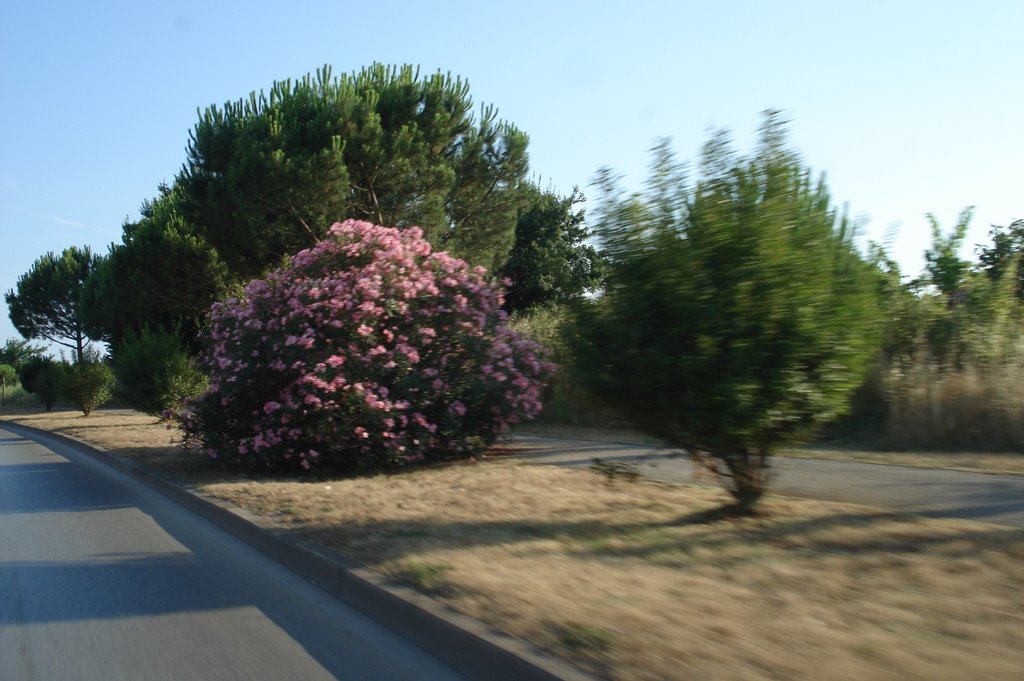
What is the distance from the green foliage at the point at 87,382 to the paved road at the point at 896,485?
27.3 metres

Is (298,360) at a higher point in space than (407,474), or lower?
higher

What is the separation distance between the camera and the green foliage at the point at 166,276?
27.0m

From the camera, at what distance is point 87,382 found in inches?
1325

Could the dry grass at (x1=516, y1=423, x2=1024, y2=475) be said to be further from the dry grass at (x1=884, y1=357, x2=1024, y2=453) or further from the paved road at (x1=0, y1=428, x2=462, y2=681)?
the paved road at (x1=0, y1=428, x2=462, y2=681)

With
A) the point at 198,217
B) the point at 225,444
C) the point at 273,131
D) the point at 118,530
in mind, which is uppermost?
the point at 273,131

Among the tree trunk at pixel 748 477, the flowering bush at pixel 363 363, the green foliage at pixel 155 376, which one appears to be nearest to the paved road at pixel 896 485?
the tree trunk at pixel 748 477

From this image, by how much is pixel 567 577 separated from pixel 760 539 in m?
1.79

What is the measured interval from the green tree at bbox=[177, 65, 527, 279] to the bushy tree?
571 inches

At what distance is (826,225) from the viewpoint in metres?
6.83

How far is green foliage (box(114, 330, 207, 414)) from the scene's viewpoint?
23.2 m

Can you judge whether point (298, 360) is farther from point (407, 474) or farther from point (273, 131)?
point (273, 131)

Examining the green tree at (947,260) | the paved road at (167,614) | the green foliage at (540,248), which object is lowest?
the paved road at (167,614)

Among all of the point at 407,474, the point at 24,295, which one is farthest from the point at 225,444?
the point at 24,295

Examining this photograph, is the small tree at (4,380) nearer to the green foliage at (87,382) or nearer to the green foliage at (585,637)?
the green foliage at (87,382)
